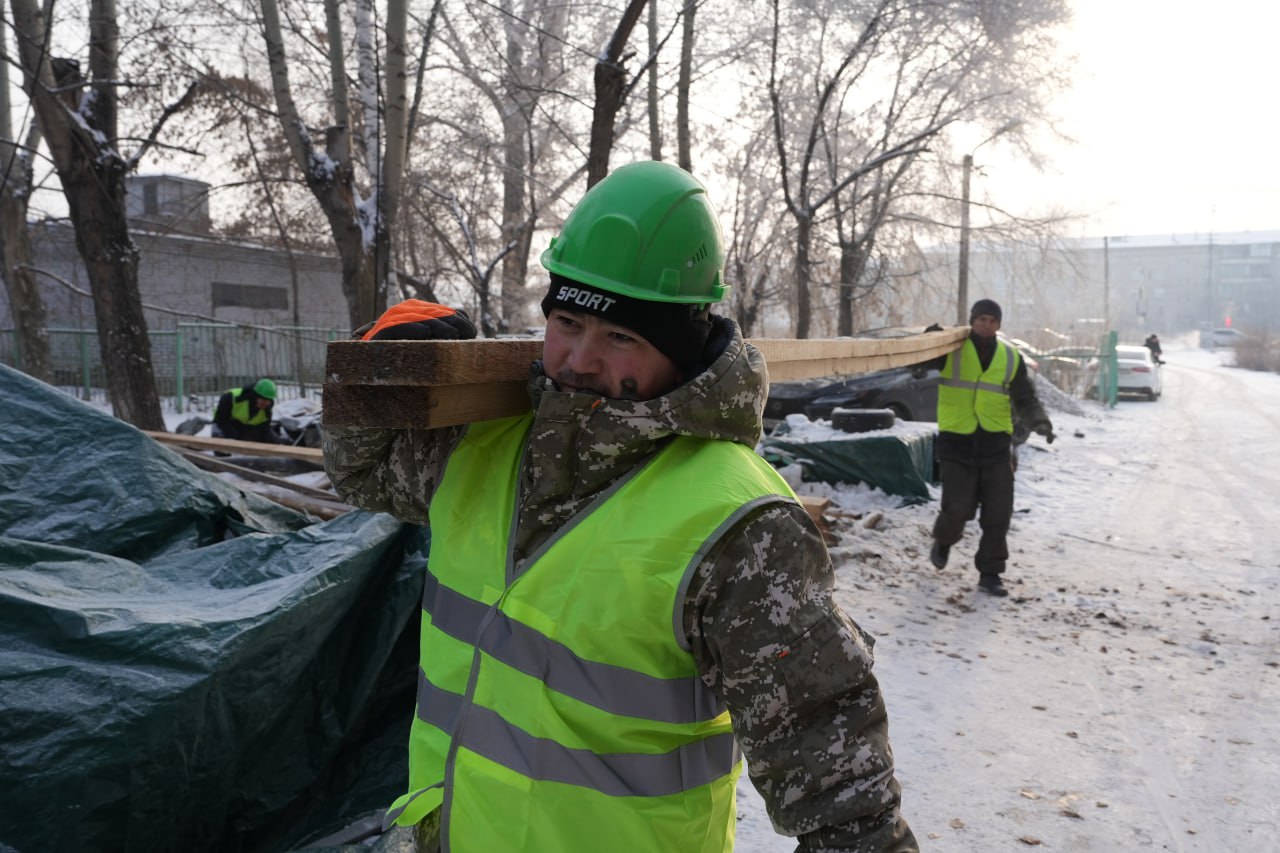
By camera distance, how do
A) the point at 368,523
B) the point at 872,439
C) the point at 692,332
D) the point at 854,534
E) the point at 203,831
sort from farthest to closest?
the point at 872,439 < the point at 854,534 < the point at 368,523 < the point at 203,831 < the point at 692,332

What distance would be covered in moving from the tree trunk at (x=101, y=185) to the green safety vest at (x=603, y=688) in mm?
8456

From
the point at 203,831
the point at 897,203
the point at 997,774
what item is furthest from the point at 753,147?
the point at 203,831

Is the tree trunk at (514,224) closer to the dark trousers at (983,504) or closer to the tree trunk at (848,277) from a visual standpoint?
the tree trunk at (848,277)

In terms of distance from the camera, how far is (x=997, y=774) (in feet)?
12.8

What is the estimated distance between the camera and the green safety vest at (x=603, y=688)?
1.32 meters

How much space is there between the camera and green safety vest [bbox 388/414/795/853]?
1321 mm

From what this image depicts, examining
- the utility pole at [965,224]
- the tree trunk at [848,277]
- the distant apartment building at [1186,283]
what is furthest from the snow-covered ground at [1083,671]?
the distant apartment building at [1186,283]

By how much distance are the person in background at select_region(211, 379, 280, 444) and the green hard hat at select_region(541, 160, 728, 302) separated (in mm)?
8860

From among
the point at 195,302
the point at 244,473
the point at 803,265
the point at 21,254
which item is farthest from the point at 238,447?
the point at 195,302

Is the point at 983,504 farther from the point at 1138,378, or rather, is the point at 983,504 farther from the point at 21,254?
the point at 1138,378

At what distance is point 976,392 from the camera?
21.9ft

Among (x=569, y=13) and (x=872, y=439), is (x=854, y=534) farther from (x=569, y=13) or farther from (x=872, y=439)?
(x=569, y=13)

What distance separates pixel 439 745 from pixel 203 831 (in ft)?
4.21

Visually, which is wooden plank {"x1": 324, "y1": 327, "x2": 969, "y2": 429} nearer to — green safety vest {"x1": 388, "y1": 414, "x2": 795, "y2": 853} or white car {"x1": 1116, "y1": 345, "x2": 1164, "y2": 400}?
green safety vest {"x1": 388, "y1": 414, "x2": 795, "y2": 853}
